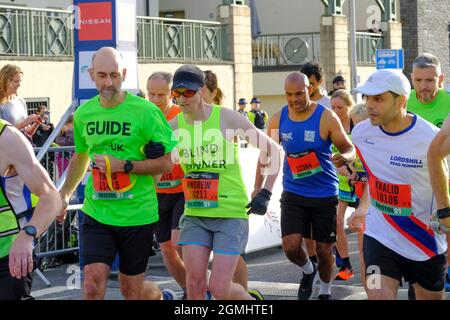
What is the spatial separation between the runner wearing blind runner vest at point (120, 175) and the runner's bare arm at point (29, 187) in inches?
55.7

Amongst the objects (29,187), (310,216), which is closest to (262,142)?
A: (310,216)

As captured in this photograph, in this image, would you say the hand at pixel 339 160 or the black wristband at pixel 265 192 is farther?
the hand at pixel 339 160

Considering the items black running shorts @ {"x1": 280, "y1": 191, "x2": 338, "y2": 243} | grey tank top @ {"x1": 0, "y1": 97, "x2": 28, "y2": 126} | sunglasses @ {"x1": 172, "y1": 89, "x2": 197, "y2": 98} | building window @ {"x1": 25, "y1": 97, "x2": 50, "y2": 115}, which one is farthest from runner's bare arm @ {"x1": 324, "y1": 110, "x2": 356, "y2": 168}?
building window @ {"x1": 25, "y1": 97, "x2": 50, "y2": 115}

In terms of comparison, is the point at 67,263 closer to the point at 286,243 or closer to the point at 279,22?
the point at 286,243

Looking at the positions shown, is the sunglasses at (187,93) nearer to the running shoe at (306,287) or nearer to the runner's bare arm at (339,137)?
the runner's bare arm at (339,137)

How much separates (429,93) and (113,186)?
322cm

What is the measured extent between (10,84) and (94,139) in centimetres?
350

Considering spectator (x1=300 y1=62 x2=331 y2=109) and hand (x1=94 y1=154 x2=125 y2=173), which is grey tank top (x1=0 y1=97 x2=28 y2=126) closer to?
spectator (x1=300 y1=62 x2=331 y2=109)

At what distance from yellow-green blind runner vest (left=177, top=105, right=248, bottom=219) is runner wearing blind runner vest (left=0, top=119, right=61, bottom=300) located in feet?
5.76

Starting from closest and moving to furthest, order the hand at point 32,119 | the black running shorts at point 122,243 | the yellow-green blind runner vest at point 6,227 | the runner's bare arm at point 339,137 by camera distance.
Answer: the yellow-green blind runner vest at point 6,227
the black running shorts at point 122,243
the runner's bare arm at point 339,137
the hand at point 32,119

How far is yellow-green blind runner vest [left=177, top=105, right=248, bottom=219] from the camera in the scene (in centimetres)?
781

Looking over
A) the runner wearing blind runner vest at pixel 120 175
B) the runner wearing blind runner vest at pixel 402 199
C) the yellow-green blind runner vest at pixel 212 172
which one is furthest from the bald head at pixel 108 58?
the runner wearing blind runner vest at pixel 402 199

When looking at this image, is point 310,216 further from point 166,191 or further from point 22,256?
point 22,256

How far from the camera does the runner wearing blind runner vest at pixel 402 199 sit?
669cm
